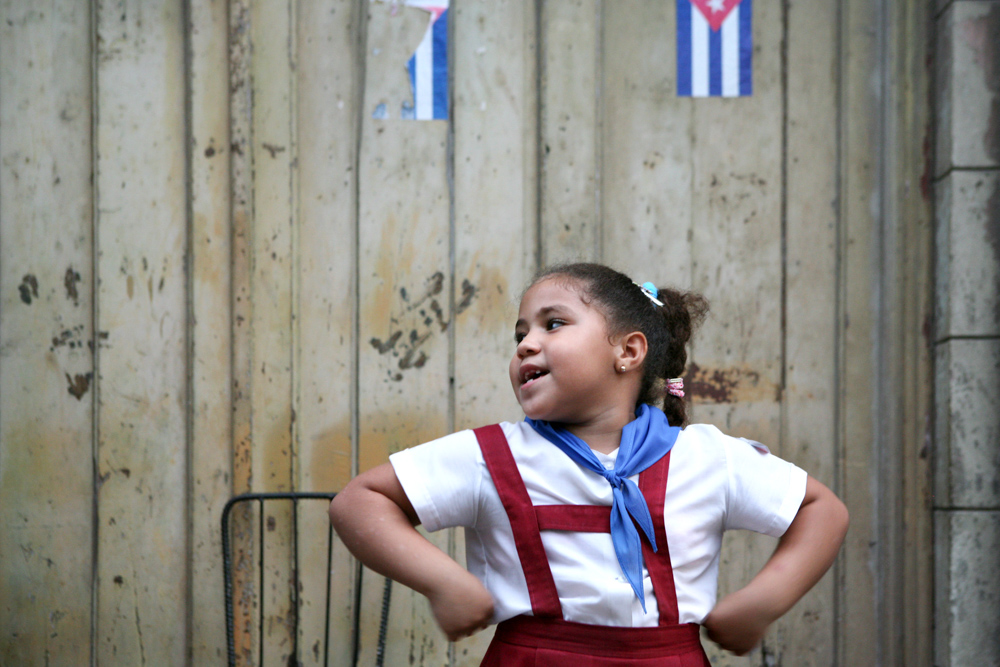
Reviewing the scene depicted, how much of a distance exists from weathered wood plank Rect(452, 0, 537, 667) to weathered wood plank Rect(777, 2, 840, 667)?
0.78 metres

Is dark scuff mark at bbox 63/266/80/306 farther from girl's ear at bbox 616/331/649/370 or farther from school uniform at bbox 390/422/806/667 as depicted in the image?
girl's ear at bbox 616/331/649/370

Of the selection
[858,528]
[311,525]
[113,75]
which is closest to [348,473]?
[311,525]

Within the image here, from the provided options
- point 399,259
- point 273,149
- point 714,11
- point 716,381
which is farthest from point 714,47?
point 273,149

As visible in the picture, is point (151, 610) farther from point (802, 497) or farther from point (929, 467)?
point (929, 467)

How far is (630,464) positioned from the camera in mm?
1405

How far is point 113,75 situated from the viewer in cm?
238

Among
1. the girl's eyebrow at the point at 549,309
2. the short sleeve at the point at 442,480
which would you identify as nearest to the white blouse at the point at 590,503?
the short sleeve at the point at 442,480

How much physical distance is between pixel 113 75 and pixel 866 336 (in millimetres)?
2297

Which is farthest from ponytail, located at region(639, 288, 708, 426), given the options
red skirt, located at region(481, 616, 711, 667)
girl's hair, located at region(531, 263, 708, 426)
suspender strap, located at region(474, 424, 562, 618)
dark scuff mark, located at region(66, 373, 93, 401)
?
dark scuff mark, located at region(66, 373, 93, 401)

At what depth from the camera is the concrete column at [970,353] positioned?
224 centimetres

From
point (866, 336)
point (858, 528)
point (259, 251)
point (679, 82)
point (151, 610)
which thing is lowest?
point (151, 610)

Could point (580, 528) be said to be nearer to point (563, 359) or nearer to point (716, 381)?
point (563, 359)

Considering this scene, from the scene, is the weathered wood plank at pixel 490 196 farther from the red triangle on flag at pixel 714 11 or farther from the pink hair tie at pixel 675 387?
the pink hair tie at pixel 675 387

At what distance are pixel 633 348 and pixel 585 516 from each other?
346mm
